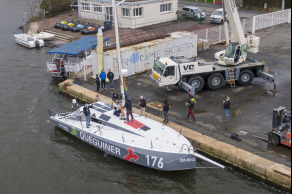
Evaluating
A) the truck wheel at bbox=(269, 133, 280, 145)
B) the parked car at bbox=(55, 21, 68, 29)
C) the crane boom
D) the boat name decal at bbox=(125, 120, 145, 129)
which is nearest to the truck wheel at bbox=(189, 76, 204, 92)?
the crane boom

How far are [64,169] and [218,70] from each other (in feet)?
38.0

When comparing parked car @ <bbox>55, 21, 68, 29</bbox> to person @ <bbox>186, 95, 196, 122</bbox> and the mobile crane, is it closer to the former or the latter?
the mobile crane

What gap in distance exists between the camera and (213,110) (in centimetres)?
2069

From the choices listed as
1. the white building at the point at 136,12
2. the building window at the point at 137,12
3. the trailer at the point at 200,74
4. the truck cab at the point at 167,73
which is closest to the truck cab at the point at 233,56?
the trailer at the point at 200,74

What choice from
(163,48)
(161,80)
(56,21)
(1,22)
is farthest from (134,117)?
(1,22)

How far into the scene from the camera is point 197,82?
2305cm

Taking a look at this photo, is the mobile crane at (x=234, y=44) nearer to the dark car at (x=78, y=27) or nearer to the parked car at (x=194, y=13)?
the parked car at (x=194, y=13)

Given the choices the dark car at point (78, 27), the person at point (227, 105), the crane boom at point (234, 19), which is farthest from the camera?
the dark car at point (78, 27)

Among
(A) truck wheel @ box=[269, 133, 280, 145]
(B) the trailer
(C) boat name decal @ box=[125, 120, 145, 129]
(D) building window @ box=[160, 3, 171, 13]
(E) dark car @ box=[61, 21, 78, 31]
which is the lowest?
(A) truck wheel @ box=[269, 133, 280, 145]

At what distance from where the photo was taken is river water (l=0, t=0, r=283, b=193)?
1527cm

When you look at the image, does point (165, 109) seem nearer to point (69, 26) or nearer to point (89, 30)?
point (89, 30)

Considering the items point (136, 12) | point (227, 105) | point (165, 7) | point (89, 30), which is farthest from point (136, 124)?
point (165, 7)

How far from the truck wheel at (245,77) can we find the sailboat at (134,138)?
8694 millimetres

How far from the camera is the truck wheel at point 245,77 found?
2392 centimetres
